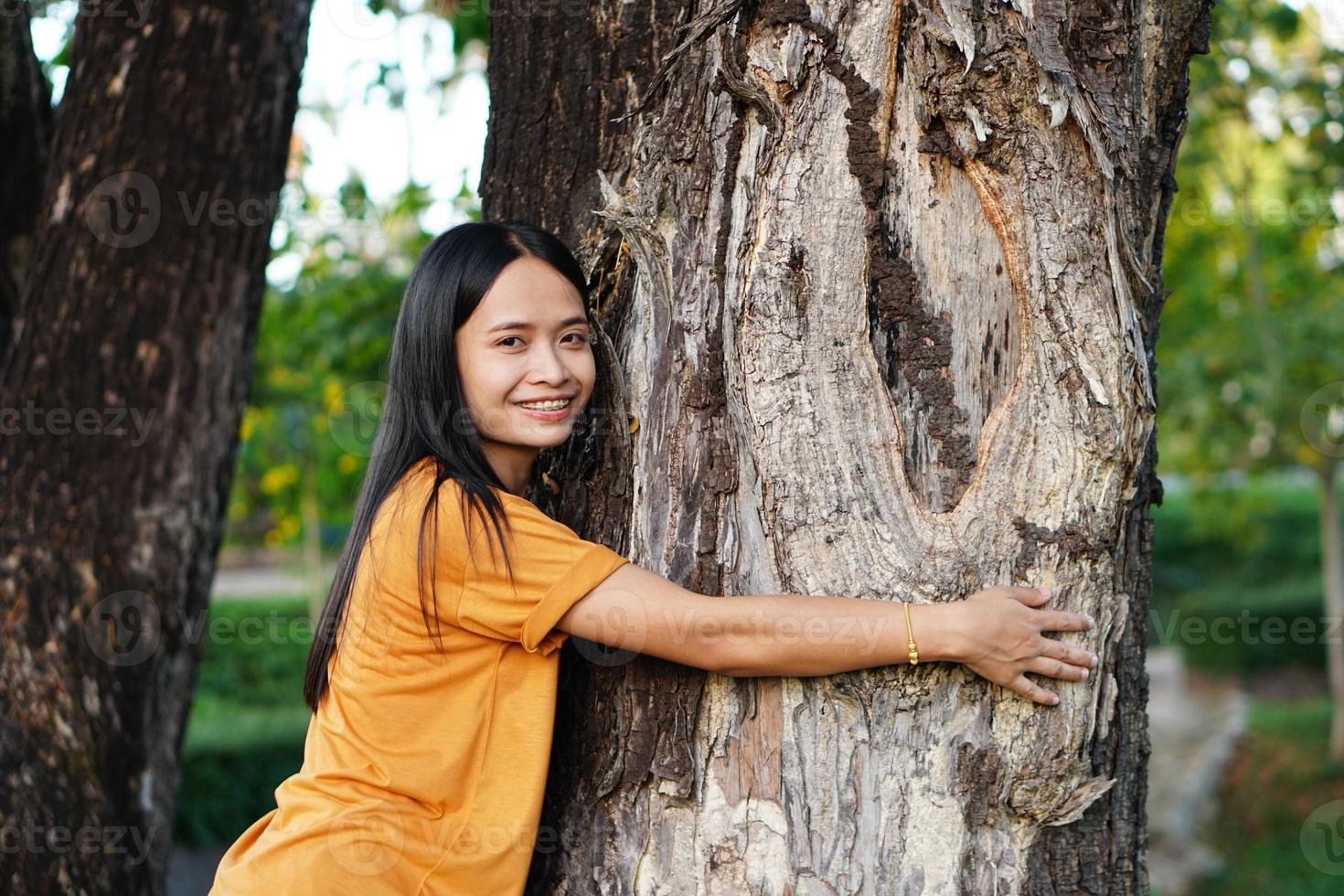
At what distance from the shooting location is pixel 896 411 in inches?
79.7

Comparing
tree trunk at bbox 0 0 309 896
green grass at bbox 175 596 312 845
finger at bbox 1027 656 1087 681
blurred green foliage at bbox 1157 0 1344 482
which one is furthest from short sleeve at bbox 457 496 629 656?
blurred green foliage at bbox 1157 0 1344 482

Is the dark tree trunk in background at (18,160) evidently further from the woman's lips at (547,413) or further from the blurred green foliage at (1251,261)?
the blurred green foliage at (1251,261)

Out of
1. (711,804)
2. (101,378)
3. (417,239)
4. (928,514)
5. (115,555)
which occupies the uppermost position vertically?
(417,239)

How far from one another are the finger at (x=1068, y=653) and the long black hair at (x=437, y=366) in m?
0.96

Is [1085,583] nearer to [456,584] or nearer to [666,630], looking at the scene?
[666,630]

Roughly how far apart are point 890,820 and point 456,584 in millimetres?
796

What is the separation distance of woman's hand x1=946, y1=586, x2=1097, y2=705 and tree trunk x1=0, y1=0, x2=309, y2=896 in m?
2.38

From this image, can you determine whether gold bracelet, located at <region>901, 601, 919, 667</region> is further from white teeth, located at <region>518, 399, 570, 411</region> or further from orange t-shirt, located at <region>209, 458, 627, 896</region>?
white teeth, located at <region>518, 399, 570, 411</region>

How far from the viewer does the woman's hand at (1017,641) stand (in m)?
1.90

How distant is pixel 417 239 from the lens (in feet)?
22.3

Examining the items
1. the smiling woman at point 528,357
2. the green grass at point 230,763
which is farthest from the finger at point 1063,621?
the green grass at point 230,763

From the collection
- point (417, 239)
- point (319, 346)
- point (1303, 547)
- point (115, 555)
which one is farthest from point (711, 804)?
point (1303, 547)

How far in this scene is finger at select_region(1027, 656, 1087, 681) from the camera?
1940 mm

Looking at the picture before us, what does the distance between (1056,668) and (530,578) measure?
845 millimetres
